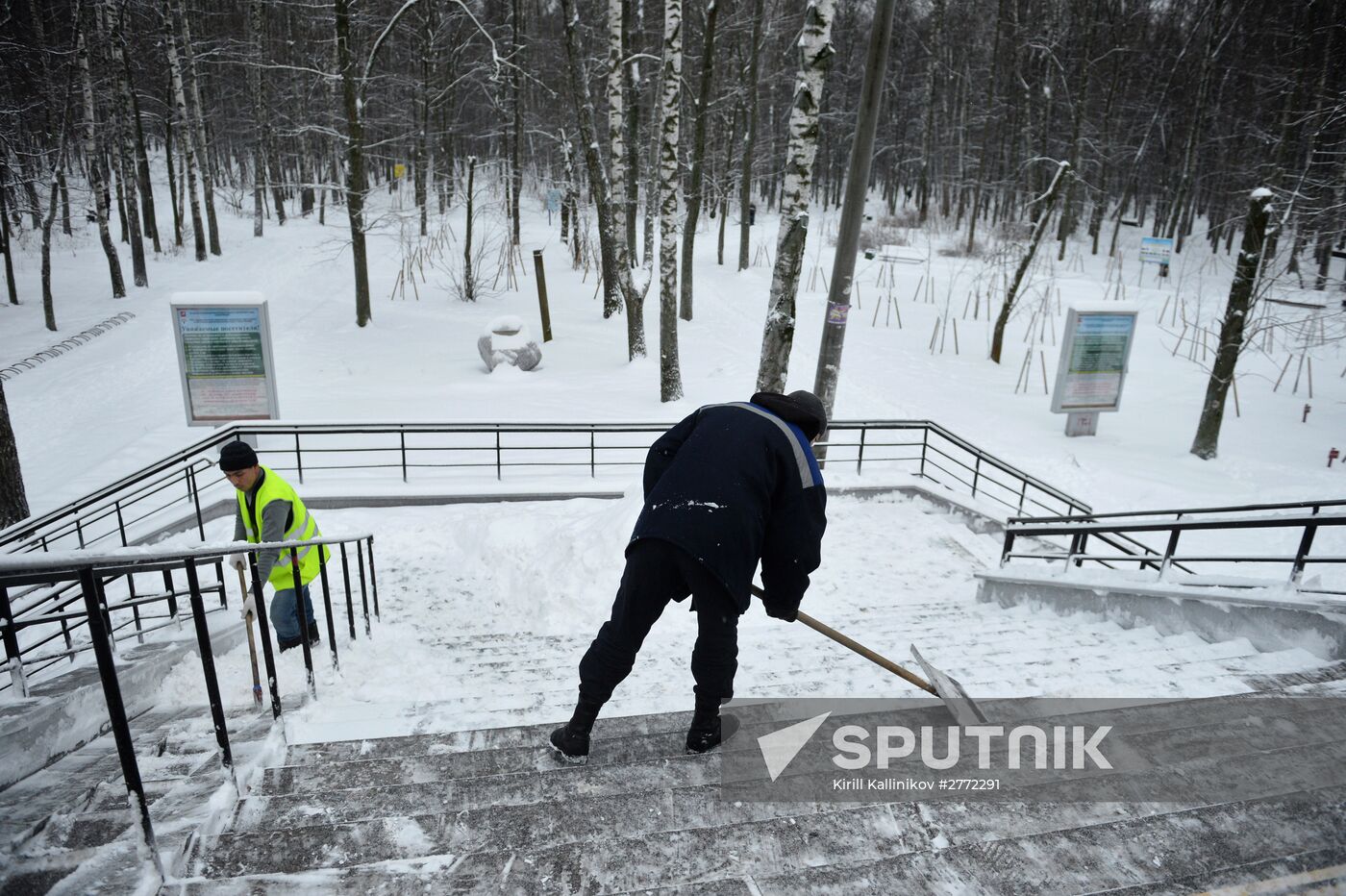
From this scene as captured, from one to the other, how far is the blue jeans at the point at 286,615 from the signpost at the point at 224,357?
229 inches

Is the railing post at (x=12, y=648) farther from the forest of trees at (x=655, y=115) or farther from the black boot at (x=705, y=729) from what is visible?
the forest of trees at (x=655, y=115)

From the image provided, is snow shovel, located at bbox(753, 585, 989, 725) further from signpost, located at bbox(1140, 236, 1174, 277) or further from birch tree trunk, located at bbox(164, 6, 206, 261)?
birch tree trunk, located at bbox(164, 6, 206, 261)

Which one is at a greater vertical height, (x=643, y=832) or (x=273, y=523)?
(x=273, y=523)

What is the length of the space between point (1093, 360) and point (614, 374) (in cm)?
886

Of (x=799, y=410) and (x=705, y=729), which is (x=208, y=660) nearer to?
(x=705, y=729)

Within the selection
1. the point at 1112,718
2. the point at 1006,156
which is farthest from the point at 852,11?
the point at 1112,718

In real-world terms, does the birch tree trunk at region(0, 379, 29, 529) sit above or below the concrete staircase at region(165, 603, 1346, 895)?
below

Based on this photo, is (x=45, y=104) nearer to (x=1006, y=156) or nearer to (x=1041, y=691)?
(x=1041, y=691)

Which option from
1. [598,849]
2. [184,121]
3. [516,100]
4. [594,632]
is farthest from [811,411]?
[184,121]

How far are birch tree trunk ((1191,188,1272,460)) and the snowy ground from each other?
54 centimetres

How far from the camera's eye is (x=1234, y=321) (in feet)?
44.2

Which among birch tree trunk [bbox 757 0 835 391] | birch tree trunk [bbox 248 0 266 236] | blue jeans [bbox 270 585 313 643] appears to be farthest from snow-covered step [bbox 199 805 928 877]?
birch tree trunk [bbox 248 0 266 236]

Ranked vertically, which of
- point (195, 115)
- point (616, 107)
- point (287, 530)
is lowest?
point (287, 530)

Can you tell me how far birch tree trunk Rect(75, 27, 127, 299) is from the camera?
791 inches
